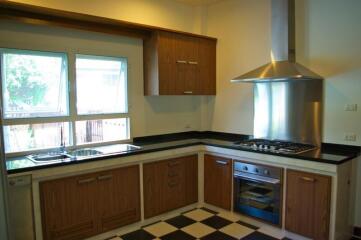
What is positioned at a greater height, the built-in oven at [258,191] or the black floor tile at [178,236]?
the built-in oven at [258,191]

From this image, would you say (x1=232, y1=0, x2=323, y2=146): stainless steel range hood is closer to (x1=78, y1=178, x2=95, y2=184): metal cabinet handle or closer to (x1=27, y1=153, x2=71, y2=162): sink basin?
(x1=78, y1=178, x2=95, y2=184): metal cabinet handle

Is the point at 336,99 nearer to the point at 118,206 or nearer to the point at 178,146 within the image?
the point at 178,146

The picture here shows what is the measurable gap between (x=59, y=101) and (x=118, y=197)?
3.96 ft

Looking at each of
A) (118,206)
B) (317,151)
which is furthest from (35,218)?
(317,151)

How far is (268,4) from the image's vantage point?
3.48 meters

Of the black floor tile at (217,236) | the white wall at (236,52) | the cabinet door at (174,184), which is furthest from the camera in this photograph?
the white wall at (236,52)

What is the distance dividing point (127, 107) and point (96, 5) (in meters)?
1.22

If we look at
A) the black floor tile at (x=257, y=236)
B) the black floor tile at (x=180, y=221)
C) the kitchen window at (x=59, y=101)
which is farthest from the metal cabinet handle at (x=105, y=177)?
the black floor tile at (x=257, y=236)

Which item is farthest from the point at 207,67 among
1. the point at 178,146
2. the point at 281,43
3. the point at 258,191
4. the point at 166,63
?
the point at 258,191

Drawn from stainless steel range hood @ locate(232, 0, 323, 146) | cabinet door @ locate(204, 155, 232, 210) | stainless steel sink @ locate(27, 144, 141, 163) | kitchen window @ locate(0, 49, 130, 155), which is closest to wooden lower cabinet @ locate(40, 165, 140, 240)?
stainless steel sink @ locate(27, 144, 141, 163)

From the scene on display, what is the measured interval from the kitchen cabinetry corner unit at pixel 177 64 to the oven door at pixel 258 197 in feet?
4.32

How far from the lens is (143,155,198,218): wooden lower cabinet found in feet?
10.5

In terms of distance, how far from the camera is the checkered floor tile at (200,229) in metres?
2.92

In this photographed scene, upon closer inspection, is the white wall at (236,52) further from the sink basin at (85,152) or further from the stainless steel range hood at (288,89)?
the sink basin at (85,152)
